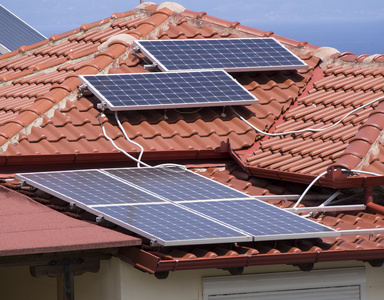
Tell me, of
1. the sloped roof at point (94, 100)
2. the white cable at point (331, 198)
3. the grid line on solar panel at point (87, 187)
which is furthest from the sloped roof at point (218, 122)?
the grid line on solar panel at point (87, 187)

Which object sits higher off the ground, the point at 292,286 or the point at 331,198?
the point at 331,198

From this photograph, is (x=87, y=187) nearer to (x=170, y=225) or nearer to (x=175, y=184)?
(x=175, y=184)

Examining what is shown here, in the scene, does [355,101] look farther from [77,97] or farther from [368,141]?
[77,97]

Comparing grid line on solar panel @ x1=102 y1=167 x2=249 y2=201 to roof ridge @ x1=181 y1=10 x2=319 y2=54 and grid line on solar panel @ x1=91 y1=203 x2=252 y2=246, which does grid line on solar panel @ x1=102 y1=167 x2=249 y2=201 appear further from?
roof ridge @ x1=181 y1=10 x2=319 y2=54

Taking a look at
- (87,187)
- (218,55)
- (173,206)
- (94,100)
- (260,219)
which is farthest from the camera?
(218,55)

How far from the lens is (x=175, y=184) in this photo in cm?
1312

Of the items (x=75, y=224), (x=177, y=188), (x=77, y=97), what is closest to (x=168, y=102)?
(x=77, y=97)

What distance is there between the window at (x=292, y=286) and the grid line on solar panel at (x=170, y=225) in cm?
80

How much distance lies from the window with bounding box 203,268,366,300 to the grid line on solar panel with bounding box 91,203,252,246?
2.61 ft

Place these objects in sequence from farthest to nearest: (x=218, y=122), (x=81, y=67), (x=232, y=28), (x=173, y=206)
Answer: (x=232, y=28)
(x=81, y=67)
(x=218, y=122)
(x=173, y=206)

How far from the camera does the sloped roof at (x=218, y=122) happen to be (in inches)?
529

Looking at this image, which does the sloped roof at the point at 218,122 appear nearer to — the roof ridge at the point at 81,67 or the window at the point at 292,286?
the roof ridge at the point at 81,67

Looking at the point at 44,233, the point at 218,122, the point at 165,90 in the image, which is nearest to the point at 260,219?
the point at 44,233

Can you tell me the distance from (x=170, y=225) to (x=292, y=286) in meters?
1.91
